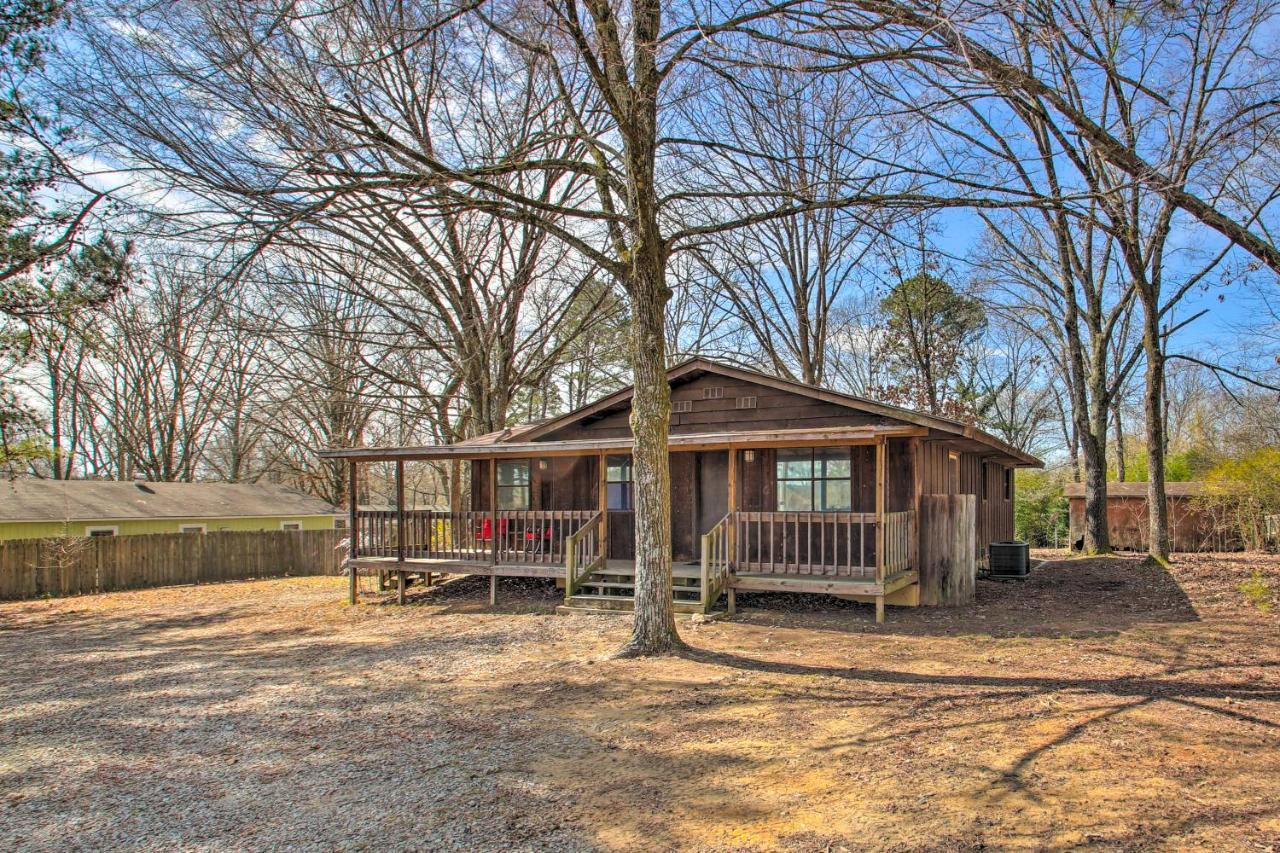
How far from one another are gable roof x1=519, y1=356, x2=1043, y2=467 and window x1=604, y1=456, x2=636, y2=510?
1.04m

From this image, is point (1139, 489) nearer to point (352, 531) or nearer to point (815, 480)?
point (815, 480)

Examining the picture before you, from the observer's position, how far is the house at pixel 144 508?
20.8 metres

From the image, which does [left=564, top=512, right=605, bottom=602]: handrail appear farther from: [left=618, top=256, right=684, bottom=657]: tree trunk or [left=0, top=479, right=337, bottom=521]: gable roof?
[left=0, top=479, right=337, bottom=521]: gable roof

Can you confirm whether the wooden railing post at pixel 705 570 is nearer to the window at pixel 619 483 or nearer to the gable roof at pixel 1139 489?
the window at pixel 619 483

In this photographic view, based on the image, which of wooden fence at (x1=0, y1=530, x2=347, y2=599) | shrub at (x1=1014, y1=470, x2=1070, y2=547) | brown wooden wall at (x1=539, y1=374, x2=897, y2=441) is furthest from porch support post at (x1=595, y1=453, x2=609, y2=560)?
shrub at (x1=1014, y1=470, x2=1070, y2=547)

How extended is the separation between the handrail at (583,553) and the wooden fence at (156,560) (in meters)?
10.5

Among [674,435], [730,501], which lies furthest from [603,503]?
[730,501]

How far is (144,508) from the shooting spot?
23.5 metres

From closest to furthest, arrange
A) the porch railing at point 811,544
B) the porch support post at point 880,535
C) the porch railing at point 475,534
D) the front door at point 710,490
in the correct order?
the porch support post at point 880,535 < the porch railing at point 811,544 < the porch railing at point 475,534 < the front door at point 710,490

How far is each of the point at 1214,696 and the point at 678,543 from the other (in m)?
8.82

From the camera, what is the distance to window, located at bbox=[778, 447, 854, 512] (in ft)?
42.5

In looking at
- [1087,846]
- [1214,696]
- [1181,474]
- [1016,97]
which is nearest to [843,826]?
[1087,846]

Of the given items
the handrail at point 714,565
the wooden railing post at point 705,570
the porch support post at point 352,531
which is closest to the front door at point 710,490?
the handrail at point 714,565

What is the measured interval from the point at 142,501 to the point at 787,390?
68.7 ft
